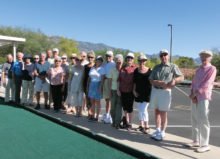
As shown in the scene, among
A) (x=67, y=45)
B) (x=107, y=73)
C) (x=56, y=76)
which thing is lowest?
(x=56, y=76)

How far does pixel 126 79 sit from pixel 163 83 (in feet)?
3.47

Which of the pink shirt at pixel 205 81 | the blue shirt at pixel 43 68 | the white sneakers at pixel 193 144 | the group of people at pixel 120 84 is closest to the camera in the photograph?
the pink shirt at pixel 205 81

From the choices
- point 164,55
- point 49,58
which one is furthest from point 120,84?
point 49,58

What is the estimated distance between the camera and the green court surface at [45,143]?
12.5 ft

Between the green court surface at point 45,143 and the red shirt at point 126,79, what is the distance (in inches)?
59.7

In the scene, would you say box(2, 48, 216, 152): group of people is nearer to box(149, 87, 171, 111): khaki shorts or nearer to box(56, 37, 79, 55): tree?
box(149, 87, 171, 111): khaki shorts

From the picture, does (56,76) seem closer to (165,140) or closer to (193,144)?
(165,140)

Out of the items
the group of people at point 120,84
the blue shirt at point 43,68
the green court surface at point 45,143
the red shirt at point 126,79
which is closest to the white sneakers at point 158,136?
the group of people at point 120,84

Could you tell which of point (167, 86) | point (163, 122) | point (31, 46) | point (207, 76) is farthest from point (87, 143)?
point (31, 46)

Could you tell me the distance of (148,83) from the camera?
5266 mm

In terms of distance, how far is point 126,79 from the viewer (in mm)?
5422

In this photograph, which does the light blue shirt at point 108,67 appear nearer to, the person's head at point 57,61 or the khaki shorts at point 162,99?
the khaki shorts at point 162,99

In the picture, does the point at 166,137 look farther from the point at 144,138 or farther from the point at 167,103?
the point at 167,103

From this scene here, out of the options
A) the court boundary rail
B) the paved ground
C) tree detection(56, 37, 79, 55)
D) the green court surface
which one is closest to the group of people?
the paved ground
